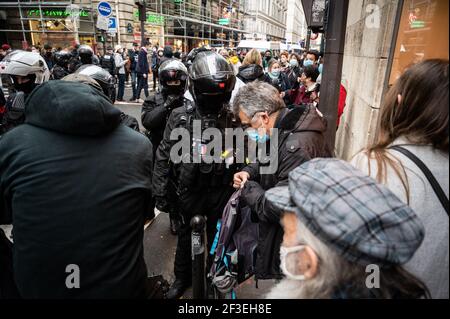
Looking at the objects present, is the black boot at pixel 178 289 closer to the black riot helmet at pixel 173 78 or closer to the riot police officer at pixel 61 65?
the black riot helmet at pixel 173 78

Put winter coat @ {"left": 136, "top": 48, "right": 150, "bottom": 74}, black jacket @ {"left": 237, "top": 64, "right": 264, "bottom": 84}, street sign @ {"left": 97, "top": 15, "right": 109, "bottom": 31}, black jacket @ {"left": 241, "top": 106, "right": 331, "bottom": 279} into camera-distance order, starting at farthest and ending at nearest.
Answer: winter coat @ {"left": 136, "top": 48, "right": 150, "bottom": 74}, street sign @ {"left": 97, "top": 15, "right": 109, "bottom": 31}, black jacket @ {"left": 237, "top": 64, "right": 264, "bottom": 84}, black jacket @ {"left": 241, "top": 106, "right": 331, "bottom": 279}

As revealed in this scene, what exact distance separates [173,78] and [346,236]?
3.12 meters

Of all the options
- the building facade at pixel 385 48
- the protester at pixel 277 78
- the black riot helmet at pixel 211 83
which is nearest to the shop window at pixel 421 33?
the building facade at pixel 385 48

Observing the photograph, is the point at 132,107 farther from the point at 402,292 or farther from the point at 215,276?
the point at 402,292

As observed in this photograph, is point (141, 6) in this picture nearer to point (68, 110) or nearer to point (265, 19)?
point (68, 110)

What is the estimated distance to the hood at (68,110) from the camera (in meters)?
1.34

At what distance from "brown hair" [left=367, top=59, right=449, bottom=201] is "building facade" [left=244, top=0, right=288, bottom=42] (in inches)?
2118

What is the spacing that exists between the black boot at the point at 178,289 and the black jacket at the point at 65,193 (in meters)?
1.41

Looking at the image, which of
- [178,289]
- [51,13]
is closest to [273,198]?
[178,289]

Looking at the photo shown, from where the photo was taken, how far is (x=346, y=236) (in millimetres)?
833

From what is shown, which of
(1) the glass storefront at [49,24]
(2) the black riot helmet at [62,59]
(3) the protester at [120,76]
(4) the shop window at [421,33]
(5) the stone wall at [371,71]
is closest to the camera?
(4) the shop window at [421,33]

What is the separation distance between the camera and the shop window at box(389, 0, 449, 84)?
3.94 feet

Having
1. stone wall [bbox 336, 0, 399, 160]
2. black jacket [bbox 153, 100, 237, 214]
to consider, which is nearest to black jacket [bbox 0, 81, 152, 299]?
black jacket [bbox 153, 100, 237, 214]

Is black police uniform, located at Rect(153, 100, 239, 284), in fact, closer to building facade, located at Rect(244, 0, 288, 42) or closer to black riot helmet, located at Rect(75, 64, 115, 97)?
black riot helmet, located at Rect(75, 64, 115, 97)
